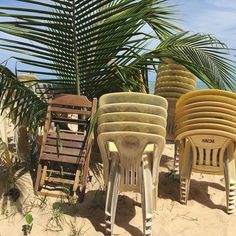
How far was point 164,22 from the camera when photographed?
5867mm

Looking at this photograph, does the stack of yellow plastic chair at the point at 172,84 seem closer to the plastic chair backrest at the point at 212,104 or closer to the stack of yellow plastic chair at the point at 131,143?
the plastic chair backrest at the point at 212,104

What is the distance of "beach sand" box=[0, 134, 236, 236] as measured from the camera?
3936 mm

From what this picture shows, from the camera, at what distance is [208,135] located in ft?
14.0

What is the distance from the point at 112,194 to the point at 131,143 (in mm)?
501

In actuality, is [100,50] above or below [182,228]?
above

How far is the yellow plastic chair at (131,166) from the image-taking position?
3.71 meters

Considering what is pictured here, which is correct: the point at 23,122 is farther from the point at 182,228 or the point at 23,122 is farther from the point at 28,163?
the point at 182,228

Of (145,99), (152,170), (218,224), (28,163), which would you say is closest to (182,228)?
(218,224)

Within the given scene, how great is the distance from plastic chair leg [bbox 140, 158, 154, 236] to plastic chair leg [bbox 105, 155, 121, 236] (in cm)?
22

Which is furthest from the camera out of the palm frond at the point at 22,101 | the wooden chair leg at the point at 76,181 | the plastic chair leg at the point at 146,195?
the palm frond at the point at 22,101

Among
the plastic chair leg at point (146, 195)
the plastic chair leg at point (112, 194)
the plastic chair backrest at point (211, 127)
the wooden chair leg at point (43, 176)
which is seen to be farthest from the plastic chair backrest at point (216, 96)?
the wooden chair leg at point (43, 176)

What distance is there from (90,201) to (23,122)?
1.17 meters

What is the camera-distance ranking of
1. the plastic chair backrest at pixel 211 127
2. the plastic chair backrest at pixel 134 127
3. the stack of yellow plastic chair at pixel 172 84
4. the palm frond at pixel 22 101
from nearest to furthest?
the plastic chair backrest at pixel 134 127 < the plastic chair backrest at pixel 211 127 < the palm frond at pixel 22 101 < the stack of yellow plastic chair at pixel 172 84

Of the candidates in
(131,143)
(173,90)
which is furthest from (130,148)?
(173,90)
